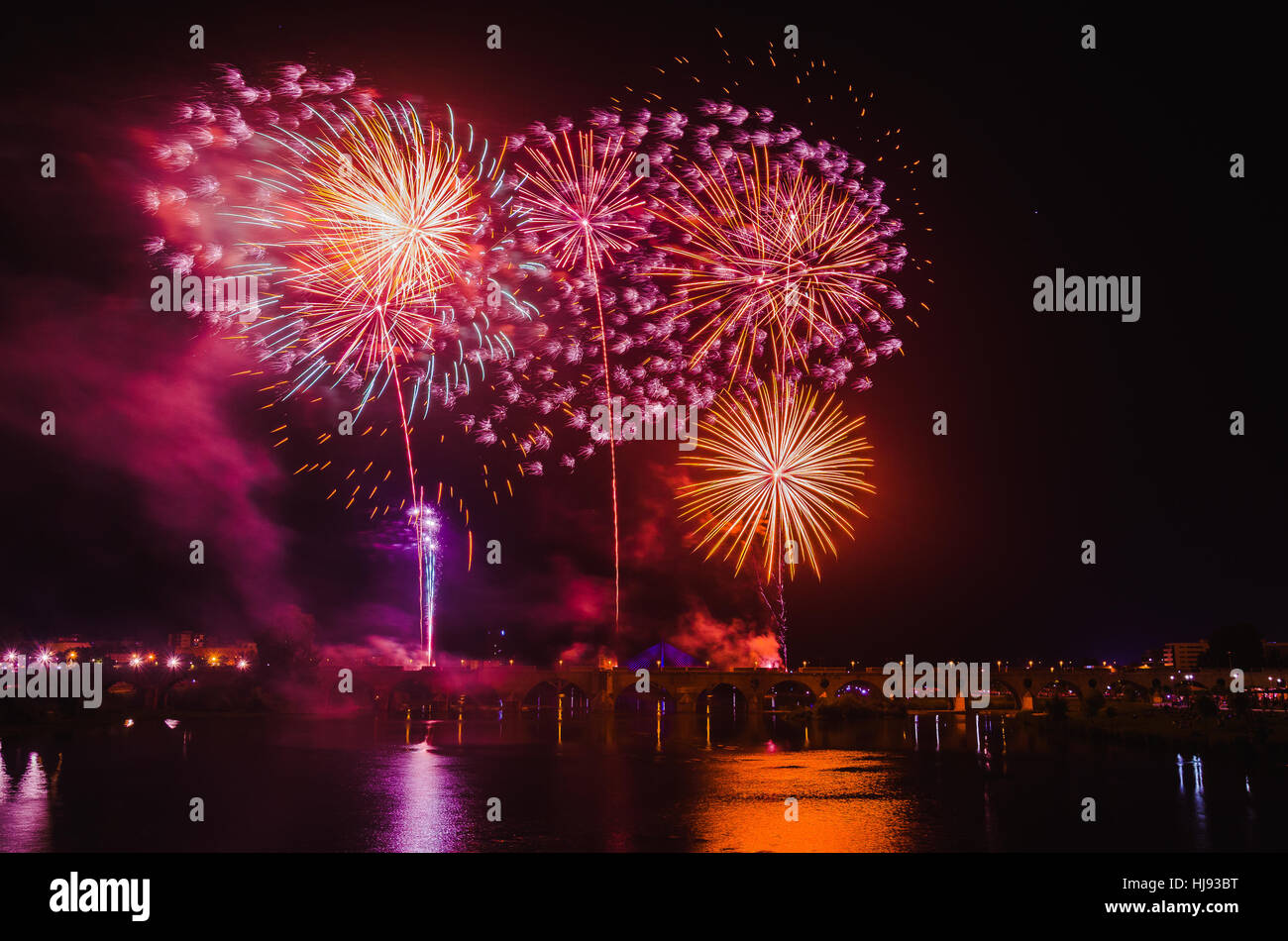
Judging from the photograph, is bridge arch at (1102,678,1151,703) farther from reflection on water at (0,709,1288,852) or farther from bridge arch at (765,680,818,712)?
reflection on water at (0,709,1288,852)

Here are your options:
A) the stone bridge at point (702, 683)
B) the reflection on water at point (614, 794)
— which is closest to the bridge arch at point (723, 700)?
the stone bridge at point (702, 683)

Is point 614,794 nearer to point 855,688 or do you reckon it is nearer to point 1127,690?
point 855,688

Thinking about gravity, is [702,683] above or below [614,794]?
below

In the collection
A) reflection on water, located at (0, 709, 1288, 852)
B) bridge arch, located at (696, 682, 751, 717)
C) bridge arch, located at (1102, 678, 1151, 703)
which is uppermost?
reflection on water, located at (0, 709, 1288, 852)

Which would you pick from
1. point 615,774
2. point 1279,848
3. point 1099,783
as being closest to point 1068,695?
point 1099,783

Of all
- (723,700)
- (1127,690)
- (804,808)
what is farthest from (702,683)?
(804,808)

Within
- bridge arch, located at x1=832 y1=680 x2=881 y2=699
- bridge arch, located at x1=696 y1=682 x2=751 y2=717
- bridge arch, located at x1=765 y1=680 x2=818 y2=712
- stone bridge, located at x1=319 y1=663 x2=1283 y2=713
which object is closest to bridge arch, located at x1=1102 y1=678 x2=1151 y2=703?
stone bridge, located at x1=319 y1=663 x2=1283 y2=713
